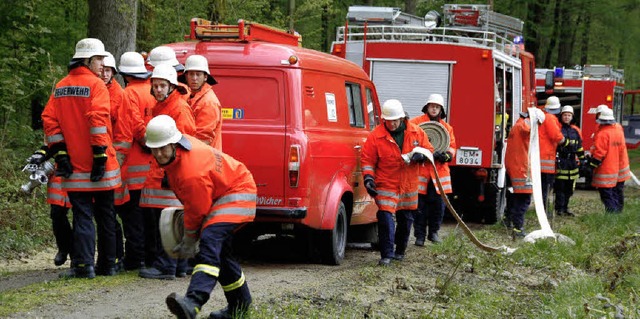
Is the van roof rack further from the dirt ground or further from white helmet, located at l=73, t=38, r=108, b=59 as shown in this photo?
the dirt ground

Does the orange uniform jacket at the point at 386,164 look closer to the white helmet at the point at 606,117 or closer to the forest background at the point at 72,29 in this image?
the forest background at the point at 72,29

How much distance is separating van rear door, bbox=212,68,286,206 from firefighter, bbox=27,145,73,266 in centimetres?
159

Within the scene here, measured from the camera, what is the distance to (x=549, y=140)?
50.7 ft

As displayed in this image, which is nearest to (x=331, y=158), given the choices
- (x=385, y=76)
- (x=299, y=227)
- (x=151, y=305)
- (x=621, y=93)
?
(x=299, y=227)

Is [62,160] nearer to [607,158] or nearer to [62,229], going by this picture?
[62,229]

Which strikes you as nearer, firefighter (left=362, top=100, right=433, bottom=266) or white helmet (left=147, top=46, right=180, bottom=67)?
white helmet (left=147, top=46, right=180, bottom=67)

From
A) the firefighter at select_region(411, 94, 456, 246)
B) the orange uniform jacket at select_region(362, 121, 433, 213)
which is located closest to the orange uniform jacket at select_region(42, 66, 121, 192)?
the orange uniform jacket at select_region(362, 121, 433, 213)

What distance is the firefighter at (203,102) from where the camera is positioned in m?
8.83

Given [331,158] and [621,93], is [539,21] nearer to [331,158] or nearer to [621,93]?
[621,93]

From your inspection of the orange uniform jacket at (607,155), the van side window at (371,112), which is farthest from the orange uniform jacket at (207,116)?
the orange uniform jacket at (607,155)

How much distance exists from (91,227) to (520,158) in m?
7.17

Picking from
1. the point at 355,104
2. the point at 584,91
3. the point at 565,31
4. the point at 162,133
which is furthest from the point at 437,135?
the point at 565,31

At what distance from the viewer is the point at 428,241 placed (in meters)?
13.3

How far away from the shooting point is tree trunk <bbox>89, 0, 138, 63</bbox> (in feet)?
42.4
